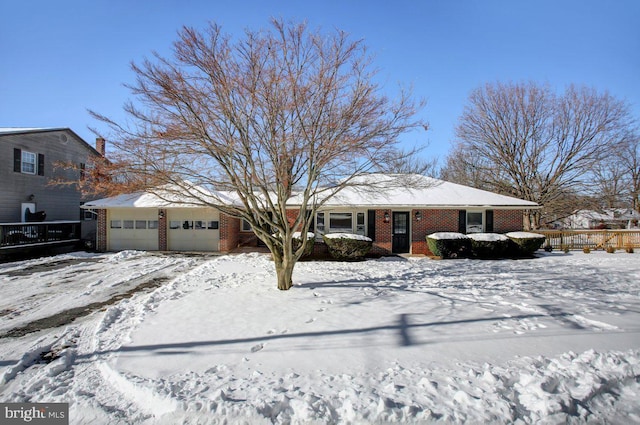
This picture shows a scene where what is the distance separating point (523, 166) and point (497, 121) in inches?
160

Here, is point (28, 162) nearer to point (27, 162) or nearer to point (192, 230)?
point (27, 162)

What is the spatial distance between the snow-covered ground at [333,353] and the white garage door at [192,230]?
8162mm

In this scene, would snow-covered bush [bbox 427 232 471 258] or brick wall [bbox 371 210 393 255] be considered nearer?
snow-covered bush [bbox 427 232 471 258]

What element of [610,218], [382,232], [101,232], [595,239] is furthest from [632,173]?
[101,232]

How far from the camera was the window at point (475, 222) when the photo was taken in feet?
50.2

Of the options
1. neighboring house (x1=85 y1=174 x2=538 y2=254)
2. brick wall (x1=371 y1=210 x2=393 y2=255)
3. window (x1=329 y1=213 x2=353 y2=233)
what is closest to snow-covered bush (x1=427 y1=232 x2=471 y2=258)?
neighboring house (x1=85 y1=174 x2=538 y2=254)

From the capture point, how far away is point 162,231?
16625 millimetres

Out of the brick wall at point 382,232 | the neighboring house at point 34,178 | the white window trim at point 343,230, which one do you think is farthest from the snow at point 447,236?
the neighboring house at point 34,178

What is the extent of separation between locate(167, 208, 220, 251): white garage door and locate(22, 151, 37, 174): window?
8.59m

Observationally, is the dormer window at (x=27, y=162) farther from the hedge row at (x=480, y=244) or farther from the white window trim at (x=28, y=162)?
the hedge row at (x=480, y=244)

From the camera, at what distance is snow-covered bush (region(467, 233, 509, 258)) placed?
1394 cm

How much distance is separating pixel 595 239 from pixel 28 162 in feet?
103

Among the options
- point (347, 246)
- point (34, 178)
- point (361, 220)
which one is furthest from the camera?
point (34, 178)

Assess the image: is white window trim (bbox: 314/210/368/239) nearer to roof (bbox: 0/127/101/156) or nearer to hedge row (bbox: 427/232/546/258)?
hedge row (bbox: 427/232/546/258)
